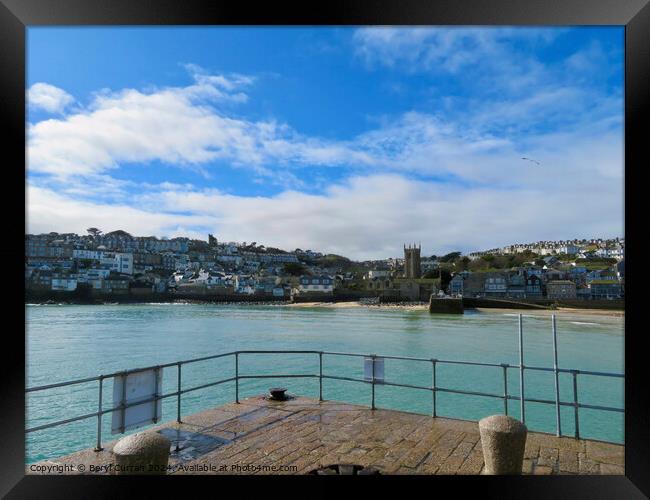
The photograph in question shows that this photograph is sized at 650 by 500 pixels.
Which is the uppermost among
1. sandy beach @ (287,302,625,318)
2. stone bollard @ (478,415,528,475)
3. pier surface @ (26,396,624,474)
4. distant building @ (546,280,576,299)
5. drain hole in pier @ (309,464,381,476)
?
stone bollard @ (478,415,528,475)

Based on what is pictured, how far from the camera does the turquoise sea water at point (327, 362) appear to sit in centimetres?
1441

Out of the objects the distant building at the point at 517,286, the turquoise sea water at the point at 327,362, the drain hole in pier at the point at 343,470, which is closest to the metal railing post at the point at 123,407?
the drain hole in pier at the point at 343,470

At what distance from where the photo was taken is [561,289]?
7144 centimetres

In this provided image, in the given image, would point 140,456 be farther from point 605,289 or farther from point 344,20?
point 605,289

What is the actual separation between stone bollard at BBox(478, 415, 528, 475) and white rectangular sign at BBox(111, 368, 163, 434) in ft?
10.8

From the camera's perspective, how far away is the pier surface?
400 cm

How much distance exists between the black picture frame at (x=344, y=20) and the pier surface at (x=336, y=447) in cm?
62

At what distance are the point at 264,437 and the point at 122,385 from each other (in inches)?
60.6

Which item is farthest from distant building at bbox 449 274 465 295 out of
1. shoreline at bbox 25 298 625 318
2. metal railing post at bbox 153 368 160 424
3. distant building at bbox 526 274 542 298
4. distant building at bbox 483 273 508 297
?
metal railing post at bbox 153 368 160 424

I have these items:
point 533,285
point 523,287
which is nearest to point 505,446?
point 523,287

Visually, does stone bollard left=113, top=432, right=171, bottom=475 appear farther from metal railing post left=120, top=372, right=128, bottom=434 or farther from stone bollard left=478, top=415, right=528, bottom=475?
stone bollard left=478, top=415, right=528, bottom=475

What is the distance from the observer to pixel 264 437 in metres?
4.77

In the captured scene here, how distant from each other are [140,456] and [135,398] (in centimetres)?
133

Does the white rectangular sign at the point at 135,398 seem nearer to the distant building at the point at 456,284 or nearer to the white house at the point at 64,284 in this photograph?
the distant building at the point at 456,284
